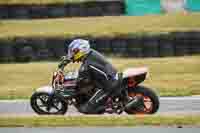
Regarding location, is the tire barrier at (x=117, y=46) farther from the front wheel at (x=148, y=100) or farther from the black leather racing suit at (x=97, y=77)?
the front wheel at (x=148, y=100)

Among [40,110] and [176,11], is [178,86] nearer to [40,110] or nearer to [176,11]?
[40,110]

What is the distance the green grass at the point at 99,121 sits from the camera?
8.81 meters

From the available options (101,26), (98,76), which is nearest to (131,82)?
(98,76)

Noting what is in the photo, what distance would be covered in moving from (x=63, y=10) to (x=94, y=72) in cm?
1251

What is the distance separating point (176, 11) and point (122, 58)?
463cm

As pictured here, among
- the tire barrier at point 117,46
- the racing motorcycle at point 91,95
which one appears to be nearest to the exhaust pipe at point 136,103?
the racing motorcycle at point 91,95

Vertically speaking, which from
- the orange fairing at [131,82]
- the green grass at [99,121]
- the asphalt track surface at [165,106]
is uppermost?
the orange fairing at [131,82]

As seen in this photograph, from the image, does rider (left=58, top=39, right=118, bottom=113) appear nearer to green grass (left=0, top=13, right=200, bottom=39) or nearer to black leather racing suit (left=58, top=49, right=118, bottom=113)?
black leather racing suit (left=58, top=49, right=118, bottom=113)

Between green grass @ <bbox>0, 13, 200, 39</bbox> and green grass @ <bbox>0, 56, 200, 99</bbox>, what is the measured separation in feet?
3.90

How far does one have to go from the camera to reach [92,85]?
12.0 meters

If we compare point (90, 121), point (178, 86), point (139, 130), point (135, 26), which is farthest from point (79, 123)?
point (135, 26)

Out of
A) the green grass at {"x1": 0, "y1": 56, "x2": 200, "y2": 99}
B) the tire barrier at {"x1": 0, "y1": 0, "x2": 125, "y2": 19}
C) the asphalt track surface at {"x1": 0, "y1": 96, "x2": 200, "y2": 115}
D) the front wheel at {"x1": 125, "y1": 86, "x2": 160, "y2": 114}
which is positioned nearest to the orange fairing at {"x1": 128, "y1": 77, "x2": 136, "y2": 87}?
→ the front wheel at {"x1": 125, "y1": 86, "x2": 160, "y2": 114}

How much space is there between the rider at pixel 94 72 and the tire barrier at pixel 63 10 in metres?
12.0

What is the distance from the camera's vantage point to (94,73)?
1176cm
